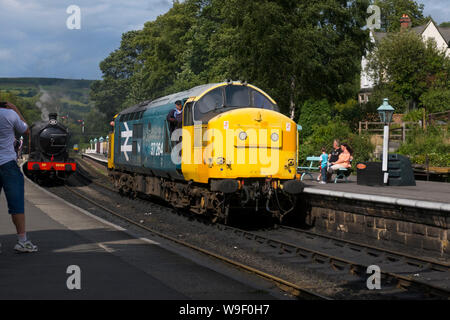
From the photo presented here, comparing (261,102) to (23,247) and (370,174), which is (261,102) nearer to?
(370,174)

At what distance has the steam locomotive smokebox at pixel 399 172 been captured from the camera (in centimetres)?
1841

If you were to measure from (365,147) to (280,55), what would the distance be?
732cm

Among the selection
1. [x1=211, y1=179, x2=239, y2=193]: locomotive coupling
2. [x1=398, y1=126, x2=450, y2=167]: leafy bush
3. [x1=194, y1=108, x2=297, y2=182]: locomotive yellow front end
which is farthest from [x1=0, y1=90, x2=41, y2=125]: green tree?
[x1=211, y1=179, x2=239, y2=193]: locomotive coupling

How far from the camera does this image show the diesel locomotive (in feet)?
46.0

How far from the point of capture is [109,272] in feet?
25.3

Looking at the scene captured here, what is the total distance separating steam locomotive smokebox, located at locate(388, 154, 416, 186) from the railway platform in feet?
32.0

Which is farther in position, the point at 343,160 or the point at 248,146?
the point at 343,160

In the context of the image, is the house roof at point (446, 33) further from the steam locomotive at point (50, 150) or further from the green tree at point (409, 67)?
the steam locomotive at point (50, 150)

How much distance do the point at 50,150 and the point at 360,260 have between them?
22006mm

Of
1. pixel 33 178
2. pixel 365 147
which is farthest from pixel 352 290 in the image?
pixel 33 178

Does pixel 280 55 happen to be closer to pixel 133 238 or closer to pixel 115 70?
pixel 133 238

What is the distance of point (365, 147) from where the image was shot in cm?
2784

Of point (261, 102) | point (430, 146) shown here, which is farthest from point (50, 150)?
point (430, 146)

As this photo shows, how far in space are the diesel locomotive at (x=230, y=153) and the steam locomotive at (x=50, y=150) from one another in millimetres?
14459
